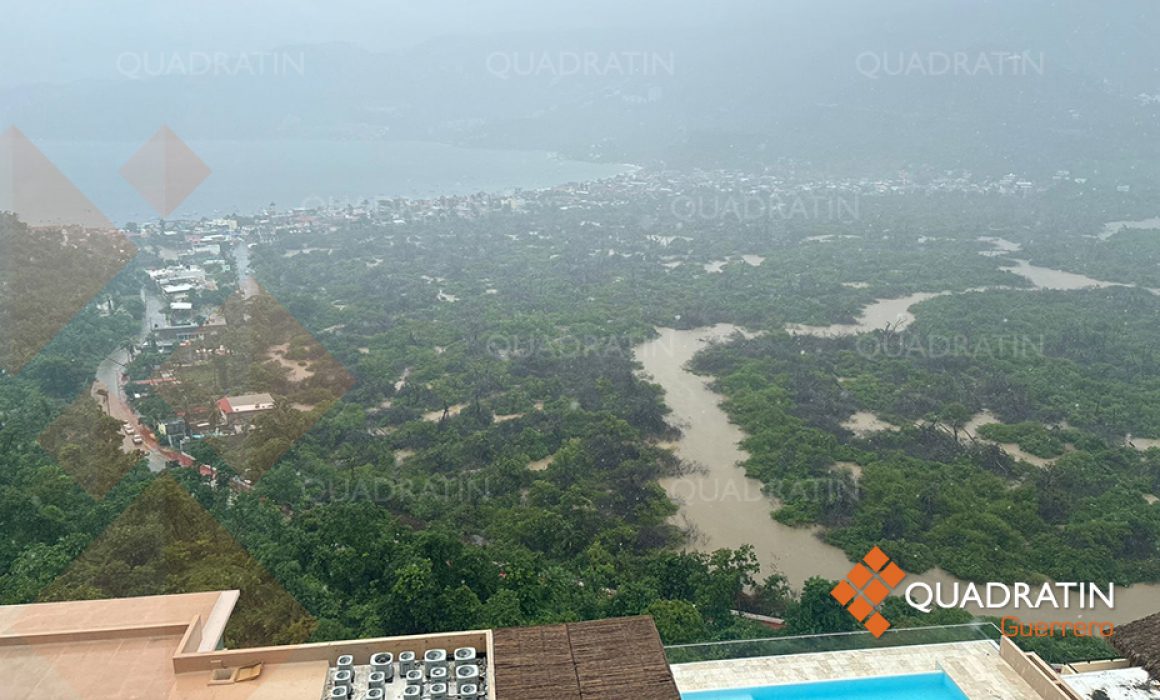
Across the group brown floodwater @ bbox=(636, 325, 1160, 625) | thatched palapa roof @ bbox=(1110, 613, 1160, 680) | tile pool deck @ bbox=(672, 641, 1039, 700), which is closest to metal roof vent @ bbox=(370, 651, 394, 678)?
tile pool deck @ bbox=(672, 641, 1039, 700)

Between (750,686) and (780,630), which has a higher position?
(750,686)

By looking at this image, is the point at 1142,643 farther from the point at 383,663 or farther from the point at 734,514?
the point at 734,514

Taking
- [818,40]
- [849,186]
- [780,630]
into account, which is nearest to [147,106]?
[849,186]

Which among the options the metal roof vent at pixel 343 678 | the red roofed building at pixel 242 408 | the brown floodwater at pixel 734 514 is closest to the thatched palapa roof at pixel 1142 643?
the brown floodwater at pixel 734 514

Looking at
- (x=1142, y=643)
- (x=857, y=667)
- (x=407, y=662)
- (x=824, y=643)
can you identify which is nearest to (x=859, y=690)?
(x=857, y=667)

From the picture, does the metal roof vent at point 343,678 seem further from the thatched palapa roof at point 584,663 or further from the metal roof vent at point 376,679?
the thatched palapa roof at point 584,663

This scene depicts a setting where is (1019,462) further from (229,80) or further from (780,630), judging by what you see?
(229,80)
